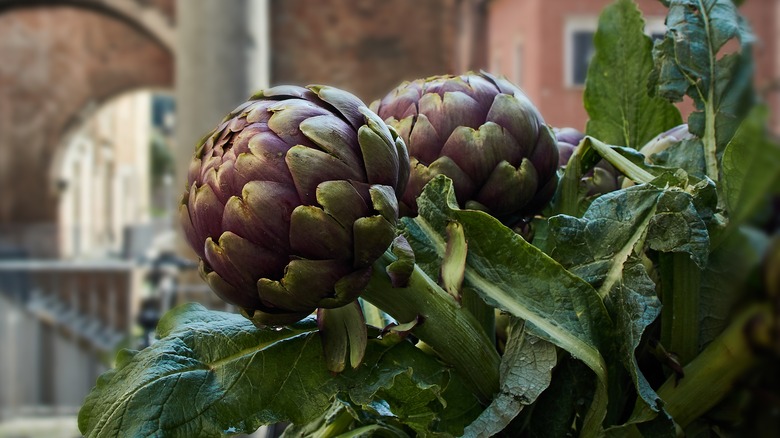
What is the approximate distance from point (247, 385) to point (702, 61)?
0.19 m

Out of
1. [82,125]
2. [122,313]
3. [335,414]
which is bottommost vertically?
[122,313]

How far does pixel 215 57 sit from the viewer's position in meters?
2.38

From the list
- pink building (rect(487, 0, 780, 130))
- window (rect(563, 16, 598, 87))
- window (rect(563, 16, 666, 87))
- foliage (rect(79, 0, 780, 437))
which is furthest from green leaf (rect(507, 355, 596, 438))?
window (rect(563, 16, 598, 87))

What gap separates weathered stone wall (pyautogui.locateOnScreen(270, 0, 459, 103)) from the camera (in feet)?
11.0

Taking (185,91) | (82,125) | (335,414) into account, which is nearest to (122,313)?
(185,91)

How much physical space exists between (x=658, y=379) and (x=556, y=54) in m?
1.90

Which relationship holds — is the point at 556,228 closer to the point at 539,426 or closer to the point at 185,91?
the point at 539,426

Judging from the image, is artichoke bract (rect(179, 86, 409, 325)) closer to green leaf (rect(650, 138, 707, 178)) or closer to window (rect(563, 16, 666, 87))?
green leaf (rect(650, 138, 707, 178))

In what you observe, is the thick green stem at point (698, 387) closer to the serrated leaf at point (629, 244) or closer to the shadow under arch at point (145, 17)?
the serrated leaf at point (629, 244)

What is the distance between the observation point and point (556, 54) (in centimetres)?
211

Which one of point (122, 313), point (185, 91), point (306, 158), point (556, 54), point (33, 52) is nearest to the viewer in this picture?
point (306, 158)

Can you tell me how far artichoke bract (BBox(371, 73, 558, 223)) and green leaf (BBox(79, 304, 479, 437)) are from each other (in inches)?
2.4

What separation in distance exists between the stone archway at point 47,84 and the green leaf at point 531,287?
670 centimetres

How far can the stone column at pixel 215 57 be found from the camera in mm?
2375
